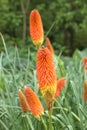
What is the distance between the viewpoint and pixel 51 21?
8.12 m

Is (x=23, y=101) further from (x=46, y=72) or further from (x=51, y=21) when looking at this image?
(x=51, y=21)

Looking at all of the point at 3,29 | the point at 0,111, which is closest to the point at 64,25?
the point at 3,29

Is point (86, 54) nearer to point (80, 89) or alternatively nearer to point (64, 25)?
point (64, 25)

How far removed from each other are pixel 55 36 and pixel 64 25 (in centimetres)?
34

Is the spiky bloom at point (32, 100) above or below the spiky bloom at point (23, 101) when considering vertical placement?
above

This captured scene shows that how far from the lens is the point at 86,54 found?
6316 millimetres

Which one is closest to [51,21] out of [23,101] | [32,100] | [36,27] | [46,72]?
[36,27]

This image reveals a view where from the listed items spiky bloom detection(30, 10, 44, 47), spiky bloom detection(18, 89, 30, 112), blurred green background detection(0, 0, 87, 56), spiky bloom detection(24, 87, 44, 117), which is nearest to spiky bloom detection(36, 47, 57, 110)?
spiky bloom detection(24, 87, 44, 117)

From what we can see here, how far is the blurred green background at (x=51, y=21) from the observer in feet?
23.9

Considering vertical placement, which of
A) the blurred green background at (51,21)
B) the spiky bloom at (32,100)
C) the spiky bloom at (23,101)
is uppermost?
the spiky bloom at (32,100)

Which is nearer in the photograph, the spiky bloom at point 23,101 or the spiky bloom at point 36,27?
the spiky bloom at point 23,101

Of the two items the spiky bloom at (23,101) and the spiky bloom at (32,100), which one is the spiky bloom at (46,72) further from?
the spiky bloom at (23,101)

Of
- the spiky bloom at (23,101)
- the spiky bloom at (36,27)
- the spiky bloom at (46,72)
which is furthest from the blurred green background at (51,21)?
the spiky bloom at (46,72)

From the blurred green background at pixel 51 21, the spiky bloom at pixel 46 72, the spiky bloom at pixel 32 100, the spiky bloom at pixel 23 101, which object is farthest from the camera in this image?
the blurred green background at pixel 51 21
